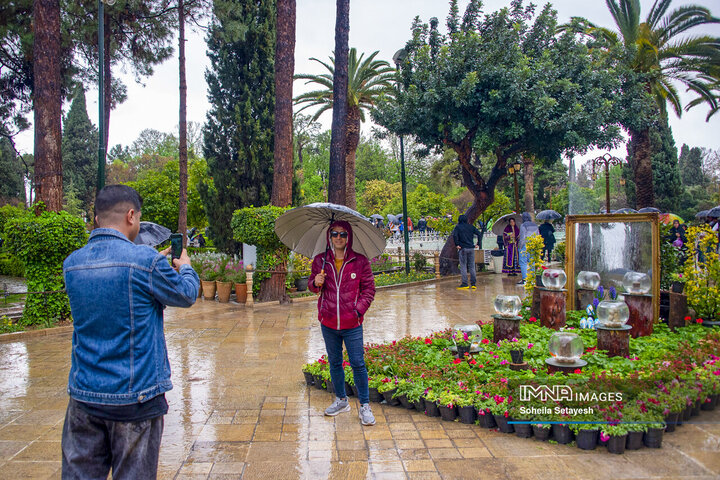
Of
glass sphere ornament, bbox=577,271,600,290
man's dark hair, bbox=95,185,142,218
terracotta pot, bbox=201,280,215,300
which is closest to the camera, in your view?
man's dark hair, bbox=95,185,142,218

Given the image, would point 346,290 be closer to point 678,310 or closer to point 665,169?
point 678,310

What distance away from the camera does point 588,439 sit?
3752 mm

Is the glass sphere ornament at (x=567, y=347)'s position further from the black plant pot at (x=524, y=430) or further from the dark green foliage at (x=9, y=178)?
the dark green foliage at (x=9, y=178)

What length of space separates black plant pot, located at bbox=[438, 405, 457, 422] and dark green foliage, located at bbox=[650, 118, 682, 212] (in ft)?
97.5

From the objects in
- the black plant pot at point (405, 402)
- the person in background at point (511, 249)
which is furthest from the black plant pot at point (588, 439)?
the person in background at point (511, 249)

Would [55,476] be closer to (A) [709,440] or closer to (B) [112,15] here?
(A) [709,440]

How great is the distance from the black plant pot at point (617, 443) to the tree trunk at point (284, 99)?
933cm

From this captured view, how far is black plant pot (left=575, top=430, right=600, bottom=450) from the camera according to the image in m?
3.75

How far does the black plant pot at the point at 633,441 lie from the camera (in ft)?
12.1

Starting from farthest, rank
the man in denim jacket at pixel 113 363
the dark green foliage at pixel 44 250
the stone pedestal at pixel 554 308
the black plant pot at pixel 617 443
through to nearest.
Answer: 1. the dark green foliage at pixel 44 250
2. the stone pedestal at pixel 554 308
3. the black plant pot at pixel 617 443
4. the man in denim jacket at pixel 113 363

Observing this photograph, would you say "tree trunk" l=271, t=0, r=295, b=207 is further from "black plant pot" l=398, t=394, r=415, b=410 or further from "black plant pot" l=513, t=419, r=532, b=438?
→ "black plant pot" l=513, t=419, r=532, b=438

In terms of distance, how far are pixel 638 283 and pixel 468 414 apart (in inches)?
136

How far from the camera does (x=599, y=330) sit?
5.56 m

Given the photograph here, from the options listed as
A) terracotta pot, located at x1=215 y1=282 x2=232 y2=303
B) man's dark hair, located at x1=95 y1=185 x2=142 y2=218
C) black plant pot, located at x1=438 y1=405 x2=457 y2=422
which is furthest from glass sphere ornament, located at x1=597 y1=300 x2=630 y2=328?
terracotta pot, located at x1=215 y1=282 x2=232 y2=303
